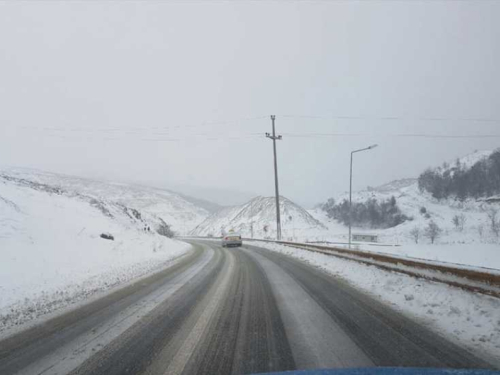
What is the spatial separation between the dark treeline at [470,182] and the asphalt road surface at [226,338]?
12545 centimetres

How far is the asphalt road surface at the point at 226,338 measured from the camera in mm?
3459

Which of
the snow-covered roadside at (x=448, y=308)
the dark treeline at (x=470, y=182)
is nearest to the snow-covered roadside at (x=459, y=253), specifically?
the snow-covered roadside at (x=448, y=308)

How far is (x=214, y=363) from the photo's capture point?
137 inches

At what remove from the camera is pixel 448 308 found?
17.3ft

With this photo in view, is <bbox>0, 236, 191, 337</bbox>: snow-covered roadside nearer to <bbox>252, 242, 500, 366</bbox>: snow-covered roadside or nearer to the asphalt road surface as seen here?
the asphalt road surface

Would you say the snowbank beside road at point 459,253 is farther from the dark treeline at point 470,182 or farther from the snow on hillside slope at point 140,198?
the snow on hillside slope at point 140,198

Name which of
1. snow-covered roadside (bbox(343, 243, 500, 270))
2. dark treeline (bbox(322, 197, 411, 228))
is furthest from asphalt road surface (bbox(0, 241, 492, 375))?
dark treeline (bbox(322, 197, 411, 228))

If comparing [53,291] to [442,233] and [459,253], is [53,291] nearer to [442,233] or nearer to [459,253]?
[459,253]

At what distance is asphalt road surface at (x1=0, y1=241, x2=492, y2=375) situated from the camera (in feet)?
11.3

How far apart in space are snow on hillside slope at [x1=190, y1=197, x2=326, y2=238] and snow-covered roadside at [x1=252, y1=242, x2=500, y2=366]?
61.7 m

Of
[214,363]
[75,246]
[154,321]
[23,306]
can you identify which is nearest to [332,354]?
[214,363]

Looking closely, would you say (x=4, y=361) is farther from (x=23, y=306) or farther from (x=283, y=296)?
(x=283, y=296)

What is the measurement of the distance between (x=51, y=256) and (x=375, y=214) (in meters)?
106

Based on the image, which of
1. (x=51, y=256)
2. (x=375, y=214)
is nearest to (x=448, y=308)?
(x=51, y=256)
